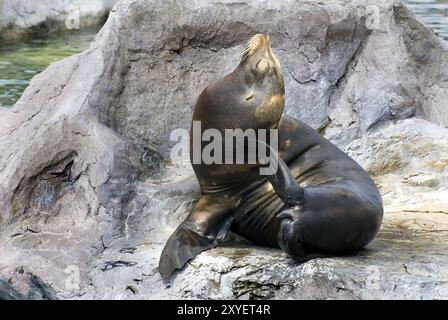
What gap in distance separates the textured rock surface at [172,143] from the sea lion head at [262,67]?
0.87 metres

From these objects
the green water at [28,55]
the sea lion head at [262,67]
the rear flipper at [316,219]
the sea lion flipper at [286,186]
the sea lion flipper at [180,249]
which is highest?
the sea lion head at [262,67]

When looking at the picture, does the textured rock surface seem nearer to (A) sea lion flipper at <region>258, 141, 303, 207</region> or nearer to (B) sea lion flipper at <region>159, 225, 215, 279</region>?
(B) sea lion flipper at <region>159, 225, 215, 279</region>

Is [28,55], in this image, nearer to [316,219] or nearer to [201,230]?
[201,230]

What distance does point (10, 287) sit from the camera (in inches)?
196

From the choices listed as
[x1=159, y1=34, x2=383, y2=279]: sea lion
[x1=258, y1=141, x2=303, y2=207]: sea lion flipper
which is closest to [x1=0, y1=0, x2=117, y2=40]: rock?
[x1=159, y1=34, x2=383, y2=279]: sea lion

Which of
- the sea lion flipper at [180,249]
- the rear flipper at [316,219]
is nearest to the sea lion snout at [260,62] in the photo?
the rear flipper at [316,219]

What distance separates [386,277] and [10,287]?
1839 millimetres

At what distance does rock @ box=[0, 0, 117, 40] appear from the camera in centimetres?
1467

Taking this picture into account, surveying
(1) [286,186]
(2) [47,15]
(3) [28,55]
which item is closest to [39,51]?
(3) [28,55]

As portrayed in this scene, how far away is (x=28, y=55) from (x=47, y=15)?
69.6 inches

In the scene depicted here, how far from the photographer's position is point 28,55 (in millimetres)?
13484

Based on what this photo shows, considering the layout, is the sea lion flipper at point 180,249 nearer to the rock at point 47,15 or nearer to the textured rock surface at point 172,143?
the textured rock surface at point 172,143

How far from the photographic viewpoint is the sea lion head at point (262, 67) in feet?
17.3

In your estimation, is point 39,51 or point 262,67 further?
point 39,51
